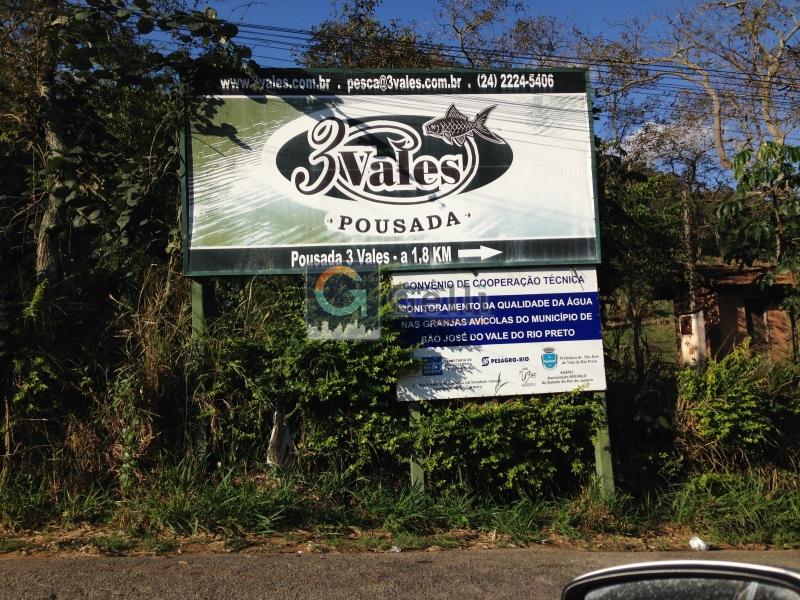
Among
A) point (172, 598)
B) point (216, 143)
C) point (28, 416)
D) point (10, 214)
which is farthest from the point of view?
point (10, 214)

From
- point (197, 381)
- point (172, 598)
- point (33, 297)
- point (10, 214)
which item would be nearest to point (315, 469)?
point (197, 381)

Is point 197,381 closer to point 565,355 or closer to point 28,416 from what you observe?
point 28,416

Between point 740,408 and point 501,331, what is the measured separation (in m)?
2.40

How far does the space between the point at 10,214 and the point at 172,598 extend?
475 centimetres

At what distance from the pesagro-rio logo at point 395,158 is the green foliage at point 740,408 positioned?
2.90m

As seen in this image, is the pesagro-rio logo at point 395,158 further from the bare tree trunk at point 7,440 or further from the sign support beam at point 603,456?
the bare tree trunk at point 7,440

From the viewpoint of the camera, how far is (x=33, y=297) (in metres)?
6.91

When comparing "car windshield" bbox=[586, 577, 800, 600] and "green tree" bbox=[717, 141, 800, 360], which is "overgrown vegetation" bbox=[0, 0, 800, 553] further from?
"car windshield" bbox=[586, 577, 800, 600]

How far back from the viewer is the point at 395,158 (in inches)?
296

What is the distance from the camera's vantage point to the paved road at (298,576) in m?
5.05

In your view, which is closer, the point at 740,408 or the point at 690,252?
the point at 740,408

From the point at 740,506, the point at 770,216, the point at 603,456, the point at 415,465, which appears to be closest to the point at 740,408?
the point at 740,506

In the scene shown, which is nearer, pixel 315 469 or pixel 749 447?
pixel 315 469

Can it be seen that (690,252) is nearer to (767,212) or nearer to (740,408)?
(767,212)
